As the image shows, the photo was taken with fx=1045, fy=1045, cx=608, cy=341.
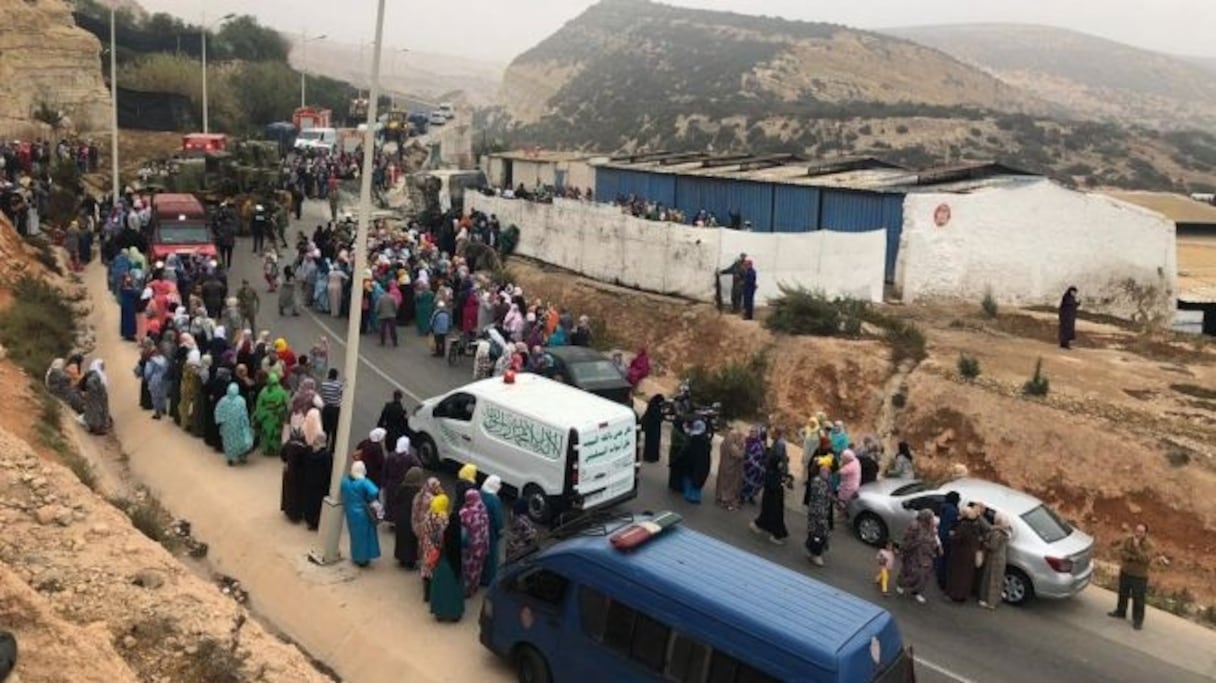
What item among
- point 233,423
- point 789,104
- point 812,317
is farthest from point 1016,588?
point 789,104

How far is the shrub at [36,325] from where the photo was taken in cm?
1917

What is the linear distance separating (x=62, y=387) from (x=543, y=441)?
908cm

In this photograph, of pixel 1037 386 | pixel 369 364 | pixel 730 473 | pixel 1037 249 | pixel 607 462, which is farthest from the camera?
pixel 1037 249

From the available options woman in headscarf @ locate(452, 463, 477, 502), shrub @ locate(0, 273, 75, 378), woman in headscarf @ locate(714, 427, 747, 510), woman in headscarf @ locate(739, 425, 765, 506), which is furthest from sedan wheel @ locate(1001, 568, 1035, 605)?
shrub @ locate(0, 273, 75, 378)

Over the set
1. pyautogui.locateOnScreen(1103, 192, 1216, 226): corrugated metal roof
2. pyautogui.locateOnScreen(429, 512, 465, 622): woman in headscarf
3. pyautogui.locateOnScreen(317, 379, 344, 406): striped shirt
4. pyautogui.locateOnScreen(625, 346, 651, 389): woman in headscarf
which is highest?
pyautogui.locateOnScreen(1103, 192, 1216, 226): corrugated metal roof

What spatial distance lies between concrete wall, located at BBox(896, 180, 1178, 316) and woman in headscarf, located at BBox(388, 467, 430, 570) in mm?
17808

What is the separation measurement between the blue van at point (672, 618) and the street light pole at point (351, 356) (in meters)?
2.91

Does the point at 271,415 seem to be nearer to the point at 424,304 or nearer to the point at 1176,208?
the point at 424,304

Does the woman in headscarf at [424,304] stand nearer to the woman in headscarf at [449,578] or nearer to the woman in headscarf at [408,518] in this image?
the woman in headscarf at [408,518]

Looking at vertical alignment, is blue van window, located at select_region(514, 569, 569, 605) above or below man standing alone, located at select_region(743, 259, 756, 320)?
below

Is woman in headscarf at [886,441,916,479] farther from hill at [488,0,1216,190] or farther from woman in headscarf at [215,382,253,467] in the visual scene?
hill at [488,0,1216,190]

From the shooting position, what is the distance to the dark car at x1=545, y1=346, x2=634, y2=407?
58.4ft

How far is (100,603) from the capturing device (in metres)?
Answer: 8.88

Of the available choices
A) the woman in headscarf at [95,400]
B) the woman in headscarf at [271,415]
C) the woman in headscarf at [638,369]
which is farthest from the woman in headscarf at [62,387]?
the woman in headscarf at [638,369]
